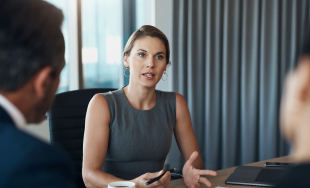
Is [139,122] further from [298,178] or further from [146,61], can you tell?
[298,178]

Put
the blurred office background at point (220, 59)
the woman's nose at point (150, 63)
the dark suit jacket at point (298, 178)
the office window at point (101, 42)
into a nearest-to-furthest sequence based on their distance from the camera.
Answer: the dark suit jacket at point (298, 178)
the woman's nose at point (150, 63)
the blurred office background at point (220, 59)
the office window at point (101, 42)

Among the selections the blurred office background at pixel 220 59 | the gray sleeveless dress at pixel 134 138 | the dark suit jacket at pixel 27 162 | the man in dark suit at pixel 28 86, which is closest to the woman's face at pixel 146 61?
the gray sleeveless dress at pixel 134 138

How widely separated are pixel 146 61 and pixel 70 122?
53cm

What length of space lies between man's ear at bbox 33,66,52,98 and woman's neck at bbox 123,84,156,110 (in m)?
1.11

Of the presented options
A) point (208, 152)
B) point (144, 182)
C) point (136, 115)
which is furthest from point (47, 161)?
point (208, 152)

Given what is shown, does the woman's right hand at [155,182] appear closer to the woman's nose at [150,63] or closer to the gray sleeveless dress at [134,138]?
the gray sleeveless dress at [134,138]

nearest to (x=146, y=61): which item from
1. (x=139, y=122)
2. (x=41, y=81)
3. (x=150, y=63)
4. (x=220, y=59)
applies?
(x=150, y=63)

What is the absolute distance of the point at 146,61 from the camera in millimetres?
1662

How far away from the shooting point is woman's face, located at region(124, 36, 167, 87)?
1.65 metres

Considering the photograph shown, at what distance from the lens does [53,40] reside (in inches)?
22.3

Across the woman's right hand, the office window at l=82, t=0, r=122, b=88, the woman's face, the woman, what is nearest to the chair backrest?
the woman

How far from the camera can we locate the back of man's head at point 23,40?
0.53 meters

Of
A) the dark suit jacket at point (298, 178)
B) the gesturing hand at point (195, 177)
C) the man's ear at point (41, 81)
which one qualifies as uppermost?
the man's ear at point (41, 81)

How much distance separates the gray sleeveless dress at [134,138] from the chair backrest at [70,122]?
0.51 feet
